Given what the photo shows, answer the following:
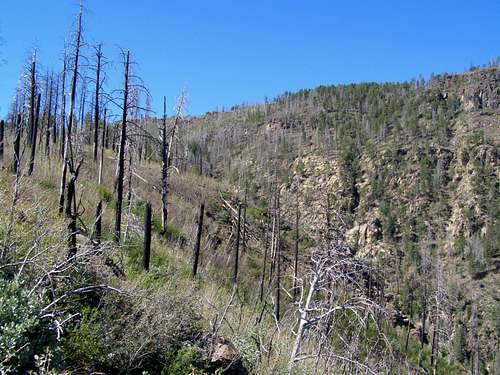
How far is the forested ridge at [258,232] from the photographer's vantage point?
412cm

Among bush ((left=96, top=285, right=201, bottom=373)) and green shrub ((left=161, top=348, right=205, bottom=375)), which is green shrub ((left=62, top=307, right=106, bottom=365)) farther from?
green shrub ((left=161, top=348, right=205, bottom=375))

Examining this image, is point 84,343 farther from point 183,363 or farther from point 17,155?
point 17,155

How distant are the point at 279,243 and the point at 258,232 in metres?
12.5

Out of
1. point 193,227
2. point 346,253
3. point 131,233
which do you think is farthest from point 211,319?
point 193,227

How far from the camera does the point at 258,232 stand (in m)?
29.8

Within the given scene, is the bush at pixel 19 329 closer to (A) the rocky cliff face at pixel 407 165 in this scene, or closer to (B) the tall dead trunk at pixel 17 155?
(B) the tall dead trunk at pixel 17 155

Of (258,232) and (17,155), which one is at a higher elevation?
(17,155)

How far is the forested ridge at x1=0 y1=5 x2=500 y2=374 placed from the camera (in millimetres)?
4121

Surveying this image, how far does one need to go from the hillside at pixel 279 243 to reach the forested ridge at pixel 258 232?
0.15ft

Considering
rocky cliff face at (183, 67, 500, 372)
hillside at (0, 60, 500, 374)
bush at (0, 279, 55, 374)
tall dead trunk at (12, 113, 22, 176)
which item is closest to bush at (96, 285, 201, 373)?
hillside at (0, 60, 500, 374)

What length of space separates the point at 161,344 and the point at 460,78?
15299 cm

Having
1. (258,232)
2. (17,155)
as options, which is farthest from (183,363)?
(258,232)

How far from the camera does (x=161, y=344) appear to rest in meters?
4.30

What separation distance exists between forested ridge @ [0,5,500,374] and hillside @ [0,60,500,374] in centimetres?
5
